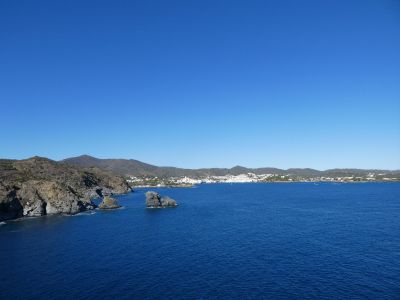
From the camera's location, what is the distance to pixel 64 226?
379 ft

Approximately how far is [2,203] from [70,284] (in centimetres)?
8529

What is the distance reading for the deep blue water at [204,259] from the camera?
2124 inches

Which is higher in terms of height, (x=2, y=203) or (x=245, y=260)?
(x=2, y=203)

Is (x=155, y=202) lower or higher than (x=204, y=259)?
higher

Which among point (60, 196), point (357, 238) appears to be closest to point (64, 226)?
point (60, 196)

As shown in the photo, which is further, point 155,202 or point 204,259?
point 155,202

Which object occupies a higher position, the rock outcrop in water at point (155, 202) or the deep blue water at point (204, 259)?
the rock outcrop in water at point (155, 202)

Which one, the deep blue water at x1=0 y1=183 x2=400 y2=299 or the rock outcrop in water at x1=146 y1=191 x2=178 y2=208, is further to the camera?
the rock outcrop in water at x1=146 y1=191 x2=178 y2=208

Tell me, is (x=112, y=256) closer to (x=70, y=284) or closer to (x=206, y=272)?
(x=70, y=284)

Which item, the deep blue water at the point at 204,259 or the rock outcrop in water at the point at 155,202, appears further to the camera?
the rock outcrop in water at the point at 155,202

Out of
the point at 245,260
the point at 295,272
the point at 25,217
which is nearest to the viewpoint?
the point at 295,272

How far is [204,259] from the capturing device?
235 feet

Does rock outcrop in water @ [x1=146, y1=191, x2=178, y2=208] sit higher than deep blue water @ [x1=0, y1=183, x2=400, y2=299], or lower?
higher

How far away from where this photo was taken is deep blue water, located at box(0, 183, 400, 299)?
5394 centimetres
